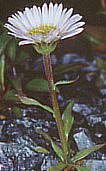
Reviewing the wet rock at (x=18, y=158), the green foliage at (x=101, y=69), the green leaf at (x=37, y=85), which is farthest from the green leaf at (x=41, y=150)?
the green foliage at (x=101, y=69)

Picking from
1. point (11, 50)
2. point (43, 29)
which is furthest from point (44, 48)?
point (11, 50)

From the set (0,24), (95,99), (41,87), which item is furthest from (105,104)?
(0,24)

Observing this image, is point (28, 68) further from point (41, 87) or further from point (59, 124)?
point (59, 124)

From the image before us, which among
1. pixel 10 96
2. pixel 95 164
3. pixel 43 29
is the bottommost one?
pixel 95 164

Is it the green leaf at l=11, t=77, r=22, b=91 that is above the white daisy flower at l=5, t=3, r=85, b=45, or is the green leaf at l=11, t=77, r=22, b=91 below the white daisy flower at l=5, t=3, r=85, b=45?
below

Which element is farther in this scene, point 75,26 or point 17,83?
point 17,83

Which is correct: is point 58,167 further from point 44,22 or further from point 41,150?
point 44,22

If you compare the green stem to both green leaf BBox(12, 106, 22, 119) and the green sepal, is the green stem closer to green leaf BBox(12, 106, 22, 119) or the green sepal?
the green sepal

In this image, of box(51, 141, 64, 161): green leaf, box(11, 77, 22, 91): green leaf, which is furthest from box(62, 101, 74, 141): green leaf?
box(11, 77, 22, 91): green leaf
